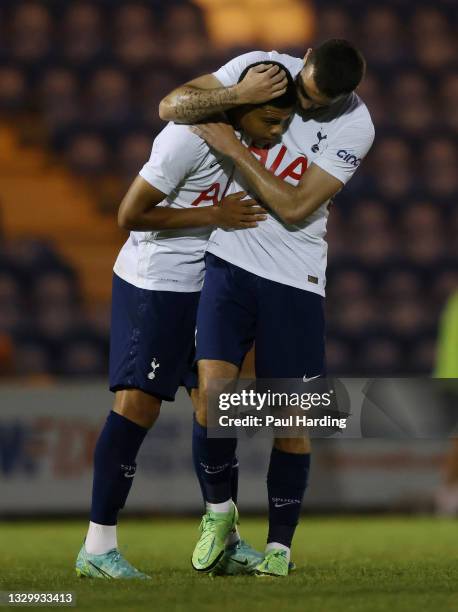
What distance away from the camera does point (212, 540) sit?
4.07 meters

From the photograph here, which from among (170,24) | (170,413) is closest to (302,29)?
(170,24)

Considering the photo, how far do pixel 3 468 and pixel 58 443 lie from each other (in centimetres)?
37

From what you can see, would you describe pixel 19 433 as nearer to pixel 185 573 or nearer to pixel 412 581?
pixel 185 573

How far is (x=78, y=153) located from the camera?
11000 millimetres

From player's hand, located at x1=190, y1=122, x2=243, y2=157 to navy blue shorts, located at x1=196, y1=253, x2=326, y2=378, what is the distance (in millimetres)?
407

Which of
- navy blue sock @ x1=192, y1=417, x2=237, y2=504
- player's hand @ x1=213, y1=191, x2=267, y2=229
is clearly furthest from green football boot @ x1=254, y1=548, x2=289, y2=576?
player's hand @ x1=213, y1=191, x2=267, y2=229

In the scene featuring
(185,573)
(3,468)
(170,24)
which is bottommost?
(3,468)

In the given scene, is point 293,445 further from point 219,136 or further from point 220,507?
point 219,136

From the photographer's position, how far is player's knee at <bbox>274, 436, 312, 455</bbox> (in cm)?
416

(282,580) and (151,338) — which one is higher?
(151,338)

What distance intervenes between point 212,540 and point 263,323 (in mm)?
732

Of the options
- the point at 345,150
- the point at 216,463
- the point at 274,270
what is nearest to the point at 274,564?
the point at 216,463

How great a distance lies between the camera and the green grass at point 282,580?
3.27m

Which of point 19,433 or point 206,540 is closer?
point 206,540
